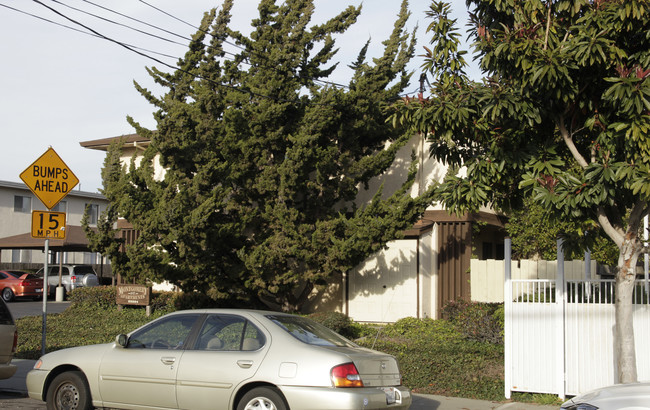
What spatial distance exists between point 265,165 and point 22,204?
2811cm

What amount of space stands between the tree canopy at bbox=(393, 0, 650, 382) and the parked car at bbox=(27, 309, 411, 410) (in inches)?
116

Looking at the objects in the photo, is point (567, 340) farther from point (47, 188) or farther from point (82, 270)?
point (82, 270)

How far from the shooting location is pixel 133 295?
18828mm

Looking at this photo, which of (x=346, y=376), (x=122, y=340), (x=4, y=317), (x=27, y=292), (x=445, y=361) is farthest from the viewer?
(x=27, y=292)

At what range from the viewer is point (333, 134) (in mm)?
16719

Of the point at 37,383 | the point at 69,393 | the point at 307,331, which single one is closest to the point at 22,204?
the point at 37,383

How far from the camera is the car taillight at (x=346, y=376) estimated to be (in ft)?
22.5

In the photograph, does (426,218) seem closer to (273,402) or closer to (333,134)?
(333,134)

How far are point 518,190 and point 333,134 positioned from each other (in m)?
7.80

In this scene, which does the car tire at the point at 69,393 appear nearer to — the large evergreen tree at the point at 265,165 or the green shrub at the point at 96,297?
the large evergreen tree at the point at 265,165

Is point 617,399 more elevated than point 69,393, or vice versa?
point 617,399

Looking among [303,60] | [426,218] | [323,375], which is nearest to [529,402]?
[323,375]

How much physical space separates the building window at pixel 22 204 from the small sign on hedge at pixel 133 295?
76.8 ft

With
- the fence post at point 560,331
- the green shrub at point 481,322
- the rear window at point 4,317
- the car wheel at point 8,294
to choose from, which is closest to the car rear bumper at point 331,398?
the fence post at point 560,331
